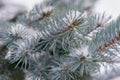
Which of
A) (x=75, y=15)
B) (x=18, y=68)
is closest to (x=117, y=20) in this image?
(x=75, y=15)

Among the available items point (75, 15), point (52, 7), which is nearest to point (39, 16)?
point (52, 7)

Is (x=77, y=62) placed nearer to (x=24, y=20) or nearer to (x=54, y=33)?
(x=54, y=33)

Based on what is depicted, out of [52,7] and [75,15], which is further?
[52,7]

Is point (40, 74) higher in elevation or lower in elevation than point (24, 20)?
lower

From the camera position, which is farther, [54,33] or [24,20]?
Answer: [24,20]

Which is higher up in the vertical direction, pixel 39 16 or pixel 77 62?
pixel 39 16

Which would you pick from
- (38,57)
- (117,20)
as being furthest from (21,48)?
(117,20)

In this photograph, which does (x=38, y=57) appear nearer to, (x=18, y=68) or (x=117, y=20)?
(x=18, y=68)
